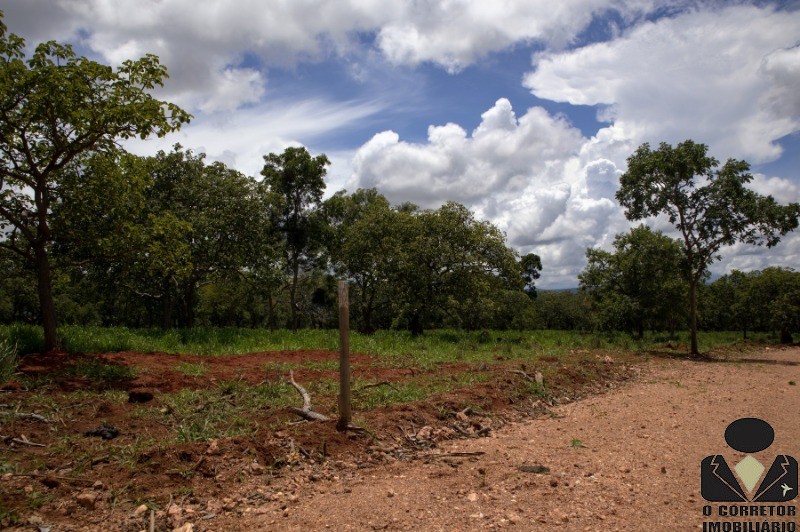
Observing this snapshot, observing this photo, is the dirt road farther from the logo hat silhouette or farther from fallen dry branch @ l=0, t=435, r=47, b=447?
fallen dry branch @ l=0, t=435, r=47, b=447

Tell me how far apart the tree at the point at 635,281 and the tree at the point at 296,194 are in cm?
1528

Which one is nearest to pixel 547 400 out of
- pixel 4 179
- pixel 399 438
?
pixel 399 438

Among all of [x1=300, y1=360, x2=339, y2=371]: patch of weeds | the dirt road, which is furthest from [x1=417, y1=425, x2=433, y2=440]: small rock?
[x1=300, y1=360, x2=339, y2=371]: patch of weeds

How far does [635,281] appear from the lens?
83.7ft

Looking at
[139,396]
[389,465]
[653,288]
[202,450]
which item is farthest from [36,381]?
[653,288]

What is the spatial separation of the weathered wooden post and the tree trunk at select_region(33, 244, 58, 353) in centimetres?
704

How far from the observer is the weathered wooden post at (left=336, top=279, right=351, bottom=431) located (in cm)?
607

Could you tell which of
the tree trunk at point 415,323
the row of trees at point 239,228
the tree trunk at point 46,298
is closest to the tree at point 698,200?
the row of trees at point 239,228

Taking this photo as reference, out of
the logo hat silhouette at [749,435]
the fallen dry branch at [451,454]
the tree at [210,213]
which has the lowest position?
the fallen dry branch at [451,454]

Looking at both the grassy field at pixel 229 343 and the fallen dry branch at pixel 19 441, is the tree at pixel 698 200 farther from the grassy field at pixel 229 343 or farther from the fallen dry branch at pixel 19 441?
the fallen dry branch at pixel 19 441

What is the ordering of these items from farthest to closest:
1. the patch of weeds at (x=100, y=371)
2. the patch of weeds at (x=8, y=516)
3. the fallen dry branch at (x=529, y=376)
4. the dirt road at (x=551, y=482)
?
1. the fallen dry branch at (x=529, y=376)
2. the patch of weeds at (x=100, y=371)
3. the dirt road at (x=551, y=482)
4. the patch of weeds at (x=8, y=516)

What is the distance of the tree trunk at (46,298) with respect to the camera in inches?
380

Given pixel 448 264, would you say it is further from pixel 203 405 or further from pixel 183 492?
pixel 183 492

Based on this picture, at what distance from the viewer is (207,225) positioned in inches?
680
